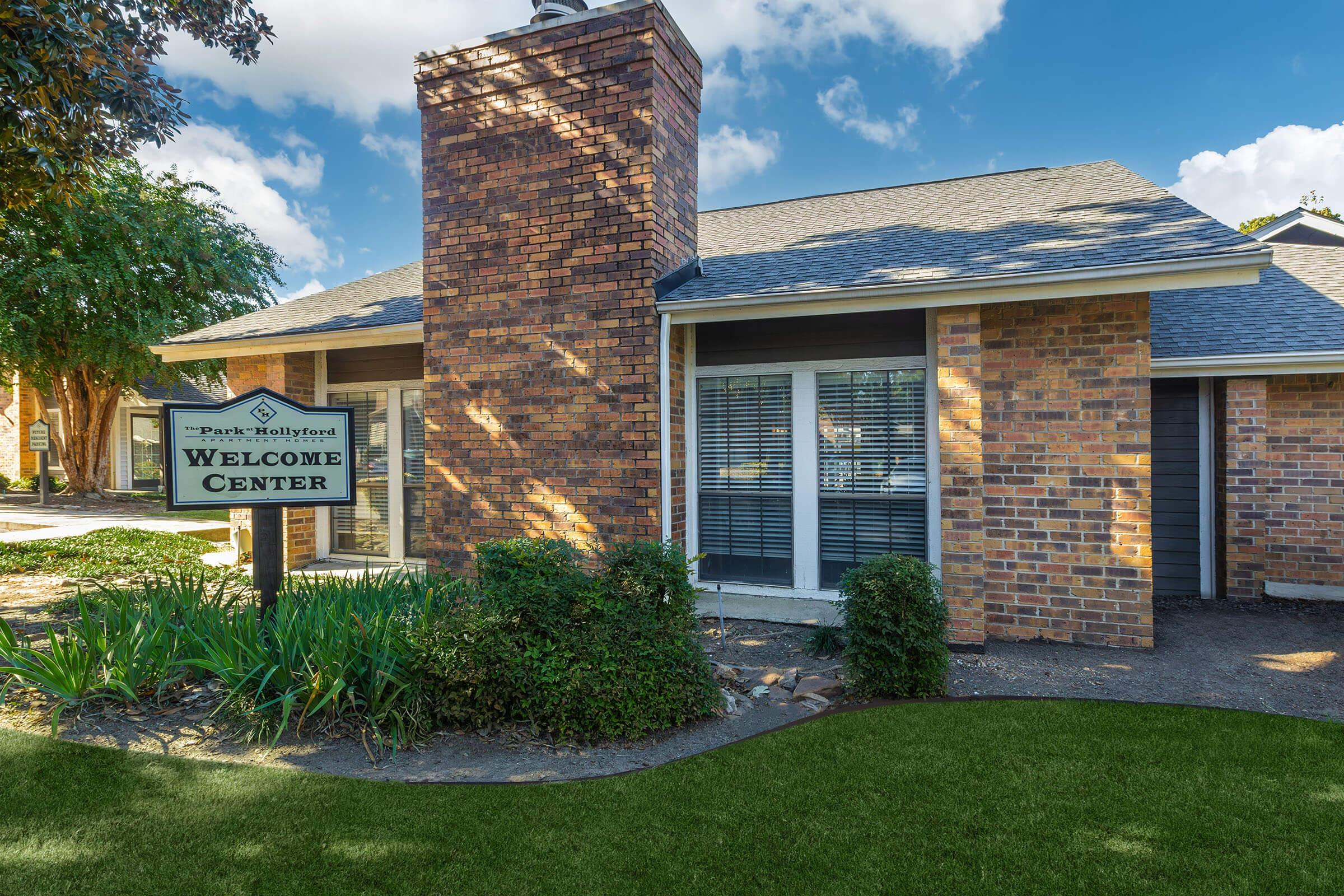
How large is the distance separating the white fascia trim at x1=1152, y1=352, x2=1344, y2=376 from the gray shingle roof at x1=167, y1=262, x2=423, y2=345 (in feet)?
25.0

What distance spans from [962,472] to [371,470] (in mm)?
6863

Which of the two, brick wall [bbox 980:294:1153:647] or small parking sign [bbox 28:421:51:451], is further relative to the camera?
small parking sign [bbox 28:421:51:451]

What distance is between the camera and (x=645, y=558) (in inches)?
177

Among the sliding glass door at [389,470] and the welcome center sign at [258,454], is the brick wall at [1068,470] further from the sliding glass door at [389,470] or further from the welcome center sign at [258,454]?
the sliding glass door at [389,470]

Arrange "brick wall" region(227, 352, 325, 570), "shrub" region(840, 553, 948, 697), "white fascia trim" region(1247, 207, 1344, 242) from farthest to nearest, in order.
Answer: "white fascia trim" region(1247, 207, 1344, 242)
"brick wall" region(227, 352, 325, 570)
"shrub" region(840, 553, 948, 697)

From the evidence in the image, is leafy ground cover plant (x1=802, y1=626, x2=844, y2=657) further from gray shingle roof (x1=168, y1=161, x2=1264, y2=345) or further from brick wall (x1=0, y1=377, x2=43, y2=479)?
brick wall (x1=0, y1=377, x2=43, y2=479)

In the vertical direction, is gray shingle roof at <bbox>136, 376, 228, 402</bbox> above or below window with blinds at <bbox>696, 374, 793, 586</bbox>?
above

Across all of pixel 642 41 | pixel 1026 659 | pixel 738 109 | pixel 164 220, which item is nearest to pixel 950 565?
pixel 1026 659

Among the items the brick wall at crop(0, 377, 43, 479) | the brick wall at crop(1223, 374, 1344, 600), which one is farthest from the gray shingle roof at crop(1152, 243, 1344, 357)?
the brick wall at crop(0, 377, 43, 479)

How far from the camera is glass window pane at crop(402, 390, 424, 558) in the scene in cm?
862

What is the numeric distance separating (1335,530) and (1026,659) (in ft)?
14.7

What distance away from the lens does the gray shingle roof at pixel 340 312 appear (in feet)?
26.3

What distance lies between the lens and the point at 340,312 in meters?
8.80

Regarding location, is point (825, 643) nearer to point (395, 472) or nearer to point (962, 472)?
point (962, 472)
